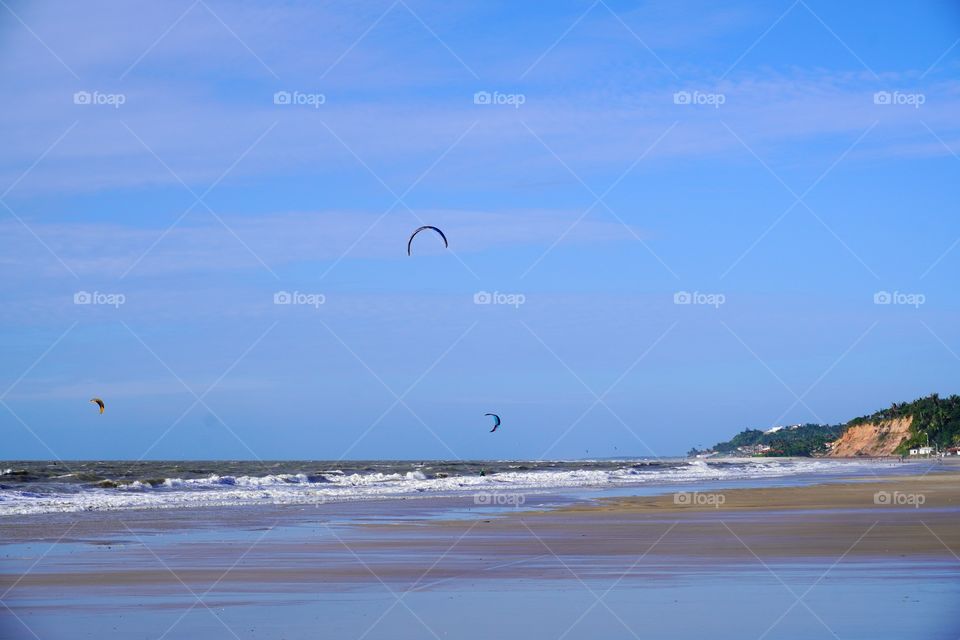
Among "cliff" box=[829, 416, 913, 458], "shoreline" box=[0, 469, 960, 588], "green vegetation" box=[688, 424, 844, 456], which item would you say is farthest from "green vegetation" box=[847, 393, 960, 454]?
"shoreline" box=[0, 469, 960, 588]

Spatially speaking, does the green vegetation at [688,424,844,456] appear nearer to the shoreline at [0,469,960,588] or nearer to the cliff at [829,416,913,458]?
the cliff at [829,416,913,458]

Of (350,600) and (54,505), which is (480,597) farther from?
(54,505)

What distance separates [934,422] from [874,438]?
11.7 m

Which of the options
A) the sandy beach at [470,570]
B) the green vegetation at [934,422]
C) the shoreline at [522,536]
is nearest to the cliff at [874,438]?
the green vegetation at [934,422]

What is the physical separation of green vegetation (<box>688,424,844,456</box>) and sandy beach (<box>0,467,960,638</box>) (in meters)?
99.9

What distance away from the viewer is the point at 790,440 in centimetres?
15812

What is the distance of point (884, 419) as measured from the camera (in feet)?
320

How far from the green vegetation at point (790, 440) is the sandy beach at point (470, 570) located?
99.9 m

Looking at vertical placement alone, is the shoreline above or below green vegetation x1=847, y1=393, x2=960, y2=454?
below

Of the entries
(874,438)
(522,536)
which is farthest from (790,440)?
(522,536)

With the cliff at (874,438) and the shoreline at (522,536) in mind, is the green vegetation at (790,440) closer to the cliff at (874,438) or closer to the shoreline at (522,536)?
the cliff at (874,438)

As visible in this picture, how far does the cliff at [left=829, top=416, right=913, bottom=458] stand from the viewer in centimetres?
9175

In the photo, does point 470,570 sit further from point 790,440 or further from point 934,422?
point 790,440

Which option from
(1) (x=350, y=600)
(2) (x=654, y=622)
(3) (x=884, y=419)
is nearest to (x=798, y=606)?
(2) (x=654, y=622)
